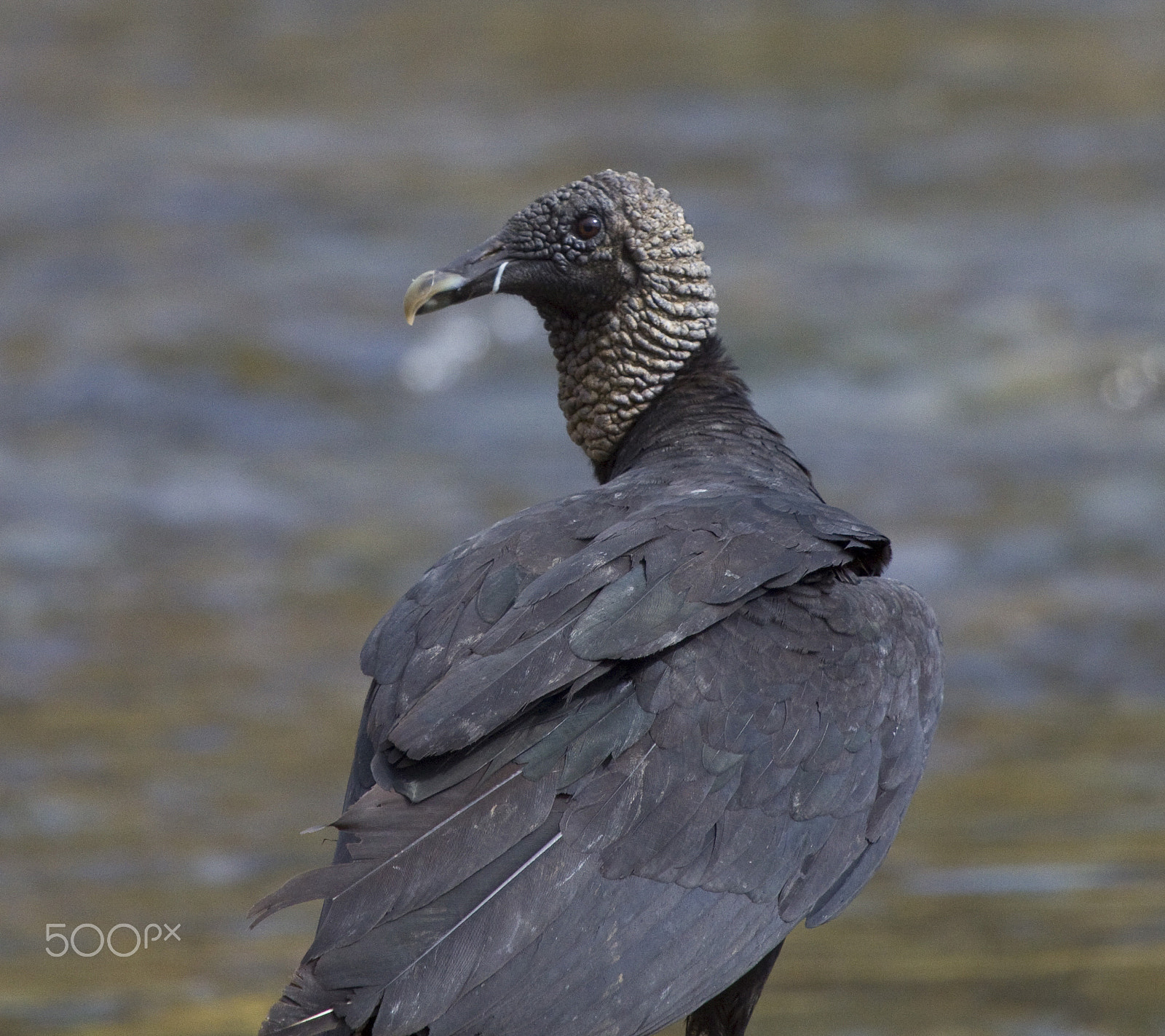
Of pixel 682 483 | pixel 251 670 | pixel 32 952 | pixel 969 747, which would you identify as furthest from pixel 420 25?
pixel 682 483

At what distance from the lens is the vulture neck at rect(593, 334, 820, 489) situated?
4207 mm

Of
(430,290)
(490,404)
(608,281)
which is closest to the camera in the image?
(430,290)

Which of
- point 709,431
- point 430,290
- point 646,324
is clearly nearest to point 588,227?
point 646,324

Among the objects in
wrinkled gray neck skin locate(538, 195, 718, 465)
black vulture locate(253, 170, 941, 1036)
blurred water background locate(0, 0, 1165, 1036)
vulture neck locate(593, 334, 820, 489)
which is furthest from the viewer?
blurred water background locate(0, 0, 1165, 1036)

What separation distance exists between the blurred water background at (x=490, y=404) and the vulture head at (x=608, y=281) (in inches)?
77.0

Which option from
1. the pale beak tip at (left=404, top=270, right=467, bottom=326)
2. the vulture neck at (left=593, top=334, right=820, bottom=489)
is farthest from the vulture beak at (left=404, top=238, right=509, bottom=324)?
the vulture neck at (left=593, top=334, right=820, bottom=489)

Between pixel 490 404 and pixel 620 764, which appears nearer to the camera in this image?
pixel 620 764

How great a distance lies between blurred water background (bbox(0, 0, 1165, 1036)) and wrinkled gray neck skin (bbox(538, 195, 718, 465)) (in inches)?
75.5

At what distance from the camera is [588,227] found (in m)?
4.30

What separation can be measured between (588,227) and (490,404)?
677cm

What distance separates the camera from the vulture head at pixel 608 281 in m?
4.30

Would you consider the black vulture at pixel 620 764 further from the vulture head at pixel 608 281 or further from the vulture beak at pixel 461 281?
the vulture beak at pixel 461 281

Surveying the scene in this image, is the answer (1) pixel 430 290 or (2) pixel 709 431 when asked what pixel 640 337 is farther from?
(1) pixel 430 290

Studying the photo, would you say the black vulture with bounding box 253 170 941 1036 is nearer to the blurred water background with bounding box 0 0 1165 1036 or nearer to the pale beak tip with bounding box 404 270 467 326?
the pale beak tip with bounding box 404 270 467 326
